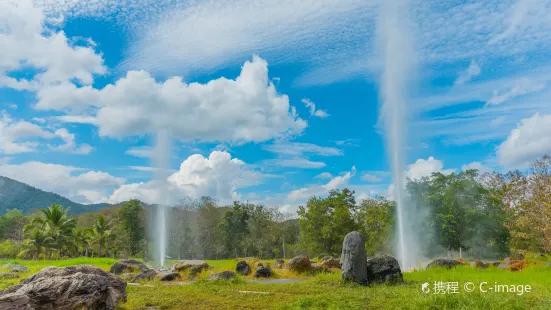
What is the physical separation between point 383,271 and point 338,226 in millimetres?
23151

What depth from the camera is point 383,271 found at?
15.5m

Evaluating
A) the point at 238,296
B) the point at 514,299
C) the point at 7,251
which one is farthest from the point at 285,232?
the point at 514,299

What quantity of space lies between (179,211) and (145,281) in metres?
46.1

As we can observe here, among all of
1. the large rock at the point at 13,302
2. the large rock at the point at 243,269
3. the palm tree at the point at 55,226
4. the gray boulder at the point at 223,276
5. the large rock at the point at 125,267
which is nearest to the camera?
the large rock at the point at 13,302

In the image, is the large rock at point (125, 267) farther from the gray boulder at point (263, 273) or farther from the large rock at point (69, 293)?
the large rock at point (69, 293)

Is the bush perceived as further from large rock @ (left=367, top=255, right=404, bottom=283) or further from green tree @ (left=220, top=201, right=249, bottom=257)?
large rock @ (left=367, top=255, right=404, bottom=283)

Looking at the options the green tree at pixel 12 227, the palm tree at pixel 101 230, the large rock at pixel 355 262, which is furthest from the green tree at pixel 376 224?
the green tree at pixel 12 227

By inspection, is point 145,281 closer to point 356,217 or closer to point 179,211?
point 356,217

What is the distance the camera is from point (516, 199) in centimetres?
3144

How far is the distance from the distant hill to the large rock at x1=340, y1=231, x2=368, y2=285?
504 feet

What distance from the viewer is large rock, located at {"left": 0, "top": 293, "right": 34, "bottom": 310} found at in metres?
6.85

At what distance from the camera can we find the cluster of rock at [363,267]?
15.2m

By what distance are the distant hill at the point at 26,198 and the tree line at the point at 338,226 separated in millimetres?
103298

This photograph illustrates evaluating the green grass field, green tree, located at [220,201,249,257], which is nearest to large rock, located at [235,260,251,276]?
the green grass field
